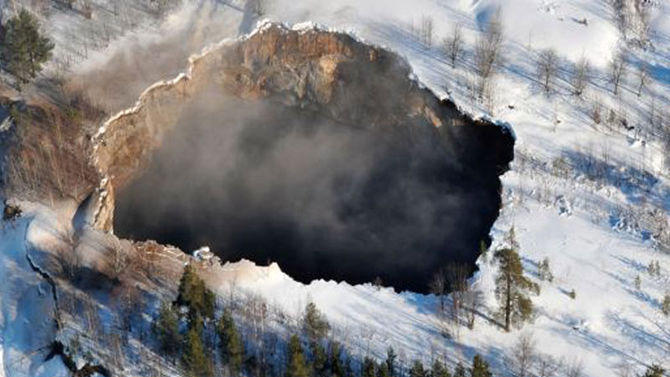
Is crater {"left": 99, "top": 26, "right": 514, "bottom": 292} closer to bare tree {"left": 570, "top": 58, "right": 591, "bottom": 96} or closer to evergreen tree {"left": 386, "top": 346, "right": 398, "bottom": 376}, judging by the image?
bare tree {"left": 570, "top": 58, "right": 591, "bottom": 96}

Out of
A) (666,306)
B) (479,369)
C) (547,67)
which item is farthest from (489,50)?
(479,369)

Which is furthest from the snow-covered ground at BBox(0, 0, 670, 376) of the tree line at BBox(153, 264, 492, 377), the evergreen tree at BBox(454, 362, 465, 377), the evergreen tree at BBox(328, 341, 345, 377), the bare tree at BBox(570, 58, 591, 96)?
the evergreen tree at BBox(454, 362, 465, 377)

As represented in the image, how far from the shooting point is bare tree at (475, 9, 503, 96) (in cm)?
7769

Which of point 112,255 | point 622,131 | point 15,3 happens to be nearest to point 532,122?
point 622,131

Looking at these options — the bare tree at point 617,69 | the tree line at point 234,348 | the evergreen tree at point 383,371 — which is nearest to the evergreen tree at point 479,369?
the tree line at point 234,348

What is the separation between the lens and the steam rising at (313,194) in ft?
→ 230

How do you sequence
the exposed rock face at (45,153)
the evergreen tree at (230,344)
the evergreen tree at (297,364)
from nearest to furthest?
1. the evergreen tree at (297,364)
2. the evergreen tree at (230,344)
3. the exposed rock face at (45,153)

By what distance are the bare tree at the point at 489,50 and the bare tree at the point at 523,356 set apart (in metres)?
24.2

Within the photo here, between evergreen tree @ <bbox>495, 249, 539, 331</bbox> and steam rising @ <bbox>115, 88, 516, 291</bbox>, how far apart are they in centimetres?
825

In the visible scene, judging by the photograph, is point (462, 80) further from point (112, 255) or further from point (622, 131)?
Result: point (112, 255)

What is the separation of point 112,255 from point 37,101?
17.9 meters

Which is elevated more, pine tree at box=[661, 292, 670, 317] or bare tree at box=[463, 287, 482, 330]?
pine tree at box=[661, 292, 670, 317]

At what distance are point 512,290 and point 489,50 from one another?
25.8m

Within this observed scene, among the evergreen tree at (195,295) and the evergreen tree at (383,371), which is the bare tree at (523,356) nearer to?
the evergreen tree at (383,371)
